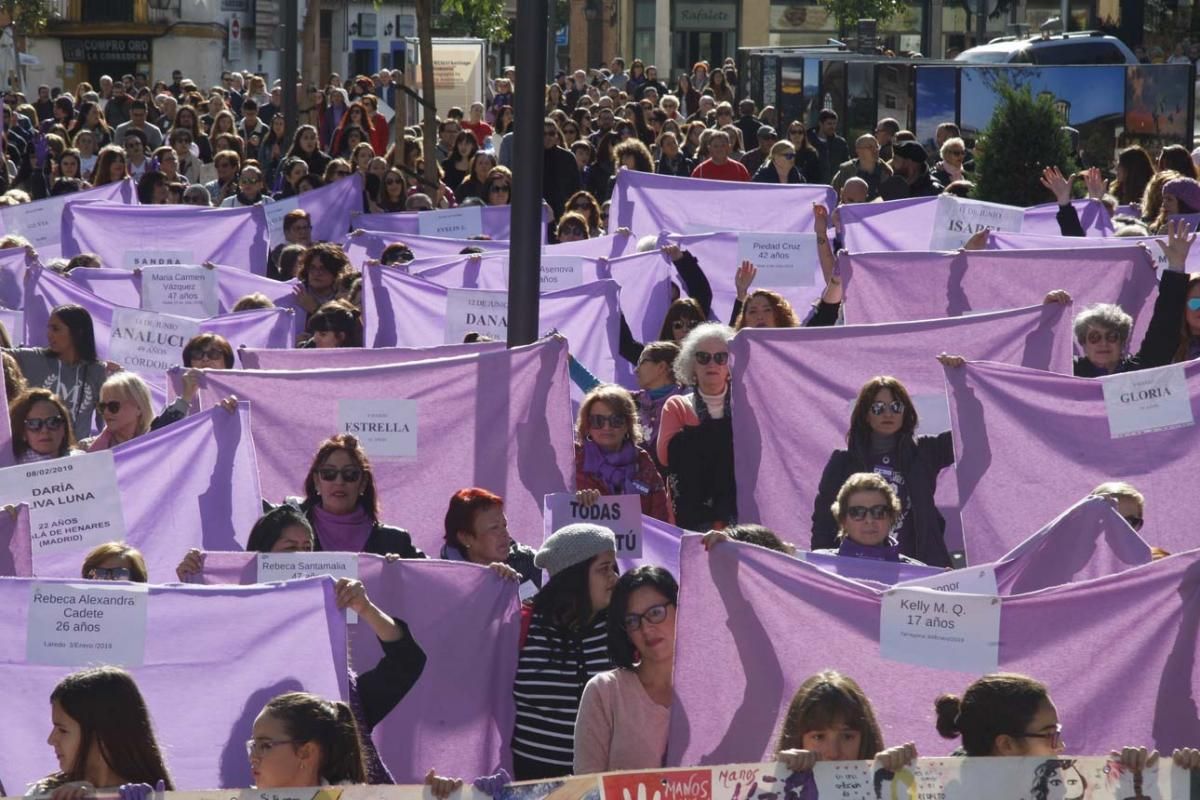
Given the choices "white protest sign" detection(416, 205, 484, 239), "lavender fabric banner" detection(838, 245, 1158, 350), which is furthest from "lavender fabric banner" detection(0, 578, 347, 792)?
"white protest sign" detection(416, 205, 484, 239)

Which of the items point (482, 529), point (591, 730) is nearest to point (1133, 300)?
point (482, 529)

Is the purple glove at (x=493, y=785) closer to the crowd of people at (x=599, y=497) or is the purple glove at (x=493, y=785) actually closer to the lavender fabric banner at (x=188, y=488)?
the crowd of people at (x=599, y=497)

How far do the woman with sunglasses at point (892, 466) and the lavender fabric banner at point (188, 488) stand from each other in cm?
212

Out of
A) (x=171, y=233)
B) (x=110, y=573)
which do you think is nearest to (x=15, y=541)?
(x=110, y=573)

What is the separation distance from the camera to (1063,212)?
480 inches

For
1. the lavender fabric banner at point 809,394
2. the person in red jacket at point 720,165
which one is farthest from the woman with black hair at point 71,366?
the person in red jacket at point 720,165

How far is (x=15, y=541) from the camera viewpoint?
644cm

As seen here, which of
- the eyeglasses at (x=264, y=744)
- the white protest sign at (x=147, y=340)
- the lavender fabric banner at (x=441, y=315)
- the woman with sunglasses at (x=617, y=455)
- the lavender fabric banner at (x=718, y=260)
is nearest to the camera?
the eyeglasses at (x=264, y=744)

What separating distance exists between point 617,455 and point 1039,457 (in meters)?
1.67

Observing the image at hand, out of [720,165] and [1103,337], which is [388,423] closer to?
[1103,337]

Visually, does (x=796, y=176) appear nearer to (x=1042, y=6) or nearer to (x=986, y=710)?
(x=986, y=710)

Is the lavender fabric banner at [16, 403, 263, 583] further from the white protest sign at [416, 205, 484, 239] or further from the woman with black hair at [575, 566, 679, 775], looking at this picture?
the white protest sign at [416, 205, 484, 239]

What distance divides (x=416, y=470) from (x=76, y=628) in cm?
282

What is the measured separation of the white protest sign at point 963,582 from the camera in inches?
240
